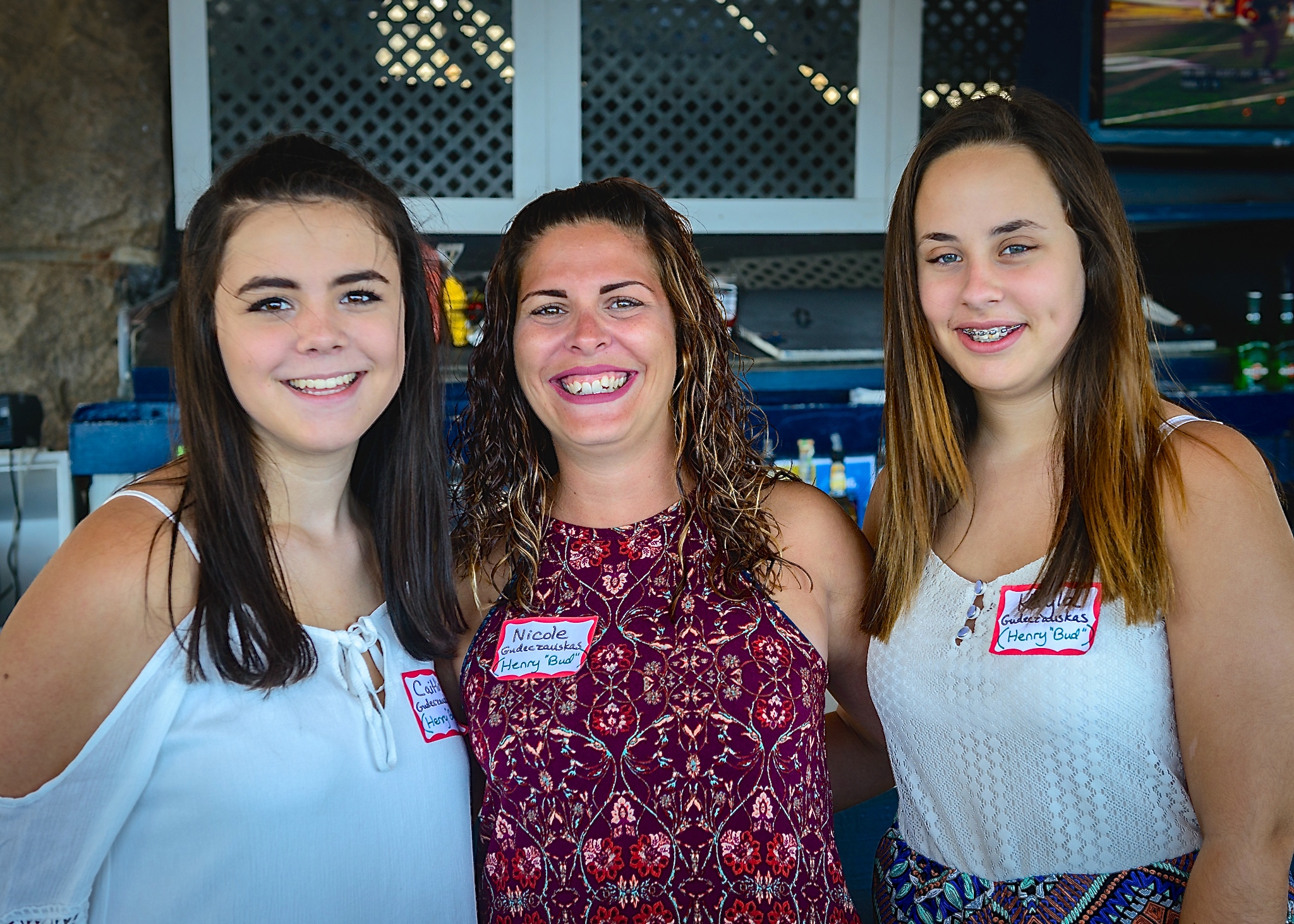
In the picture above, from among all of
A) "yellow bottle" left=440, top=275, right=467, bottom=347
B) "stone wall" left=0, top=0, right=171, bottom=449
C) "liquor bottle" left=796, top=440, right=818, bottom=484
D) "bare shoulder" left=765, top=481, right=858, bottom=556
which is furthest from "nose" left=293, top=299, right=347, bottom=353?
"stone wall" left=0, top=0, right=171, bottom=449

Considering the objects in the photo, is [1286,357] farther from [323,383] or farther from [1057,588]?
[323,383]

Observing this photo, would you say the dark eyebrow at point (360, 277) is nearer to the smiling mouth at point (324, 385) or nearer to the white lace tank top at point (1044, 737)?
the smiling mouth at point (324, 385)

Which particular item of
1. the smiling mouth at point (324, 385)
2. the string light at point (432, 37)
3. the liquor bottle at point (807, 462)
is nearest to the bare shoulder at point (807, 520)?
the smiling mouth at point (324, 385)

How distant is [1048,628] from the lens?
4.36 ft

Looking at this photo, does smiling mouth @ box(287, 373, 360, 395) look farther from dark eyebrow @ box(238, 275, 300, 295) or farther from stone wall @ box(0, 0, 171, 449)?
stone wall @ box(0, 0, 171, 449)

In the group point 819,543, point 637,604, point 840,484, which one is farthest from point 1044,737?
point 840,484

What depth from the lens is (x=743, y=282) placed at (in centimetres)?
361

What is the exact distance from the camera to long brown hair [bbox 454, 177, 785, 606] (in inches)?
65.4

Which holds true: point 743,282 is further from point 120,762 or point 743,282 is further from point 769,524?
point 120,762

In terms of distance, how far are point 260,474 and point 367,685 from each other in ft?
1.09

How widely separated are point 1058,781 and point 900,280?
741mm

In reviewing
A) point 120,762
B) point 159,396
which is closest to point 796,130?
→ point 159,396

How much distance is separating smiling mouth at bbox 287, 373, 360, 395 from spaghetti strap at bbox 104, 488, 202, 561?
22 cm

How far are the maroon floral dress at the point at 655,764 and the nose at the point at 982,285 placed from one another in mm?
524
